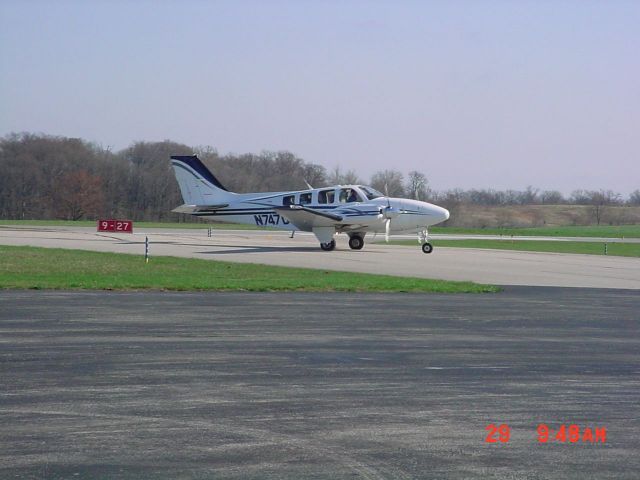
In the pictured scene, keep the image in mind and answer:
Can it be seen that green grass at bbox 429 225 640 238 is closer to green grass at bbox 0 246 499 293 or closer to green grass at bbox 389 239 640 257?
green grass at bbox 389 239 640 257

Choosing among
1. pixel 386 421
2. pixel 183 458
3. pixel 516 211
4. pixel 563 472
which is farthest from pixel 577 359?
pixel 516 211

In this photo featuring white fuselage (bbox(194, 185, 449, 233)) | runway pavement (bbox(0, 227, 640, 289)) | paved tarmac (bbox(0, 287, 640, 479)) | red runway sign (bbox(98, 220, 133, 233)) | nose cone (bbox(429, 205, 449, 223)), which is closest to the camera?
paved tarmac (bbox(0, 287, 640, 479))

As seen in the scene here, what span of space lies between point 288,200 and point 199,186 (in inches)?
183

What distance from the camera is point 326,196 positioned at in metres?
37.3

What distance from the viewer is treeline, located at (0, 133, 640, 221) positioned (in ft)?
322

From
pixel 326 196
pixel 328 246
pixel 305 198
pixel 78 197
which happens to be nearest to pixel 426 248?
pixel 328 246

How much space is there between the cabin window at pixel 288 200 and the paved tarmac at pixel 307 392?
2163 cm

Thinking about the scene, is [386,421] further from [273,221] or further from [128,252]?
[273,221]

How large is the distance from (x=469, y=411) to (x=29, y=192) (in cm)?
10136

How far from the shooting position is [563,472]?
673cm

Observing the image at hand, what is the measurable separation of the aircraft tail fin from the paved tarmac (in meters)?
23.6

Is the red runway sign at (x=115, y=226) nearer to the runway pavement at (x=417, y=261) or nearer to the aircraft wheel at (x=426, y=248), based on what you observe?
the runway pavement at (x=417, y=261)
